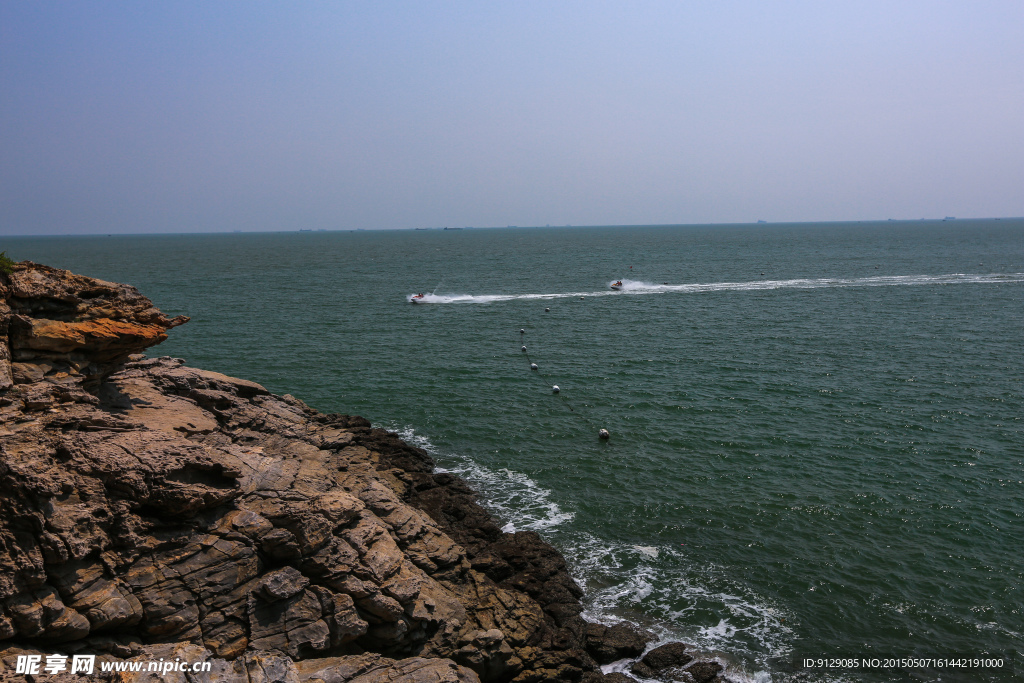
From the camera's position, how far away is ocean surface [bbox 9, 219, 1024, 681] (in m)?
21.1

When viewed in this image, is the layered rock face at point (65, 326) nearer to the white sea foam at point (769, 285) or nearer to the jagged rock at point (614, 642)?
the jagged rock at point (614, 642)

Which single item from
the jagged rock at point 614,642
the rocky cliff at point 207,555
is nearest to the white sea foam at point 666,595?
the jagged rock at point 614,642

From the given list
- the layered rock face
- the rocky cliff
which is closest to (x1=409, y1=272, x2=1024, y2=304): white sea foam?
A: the layered rock face

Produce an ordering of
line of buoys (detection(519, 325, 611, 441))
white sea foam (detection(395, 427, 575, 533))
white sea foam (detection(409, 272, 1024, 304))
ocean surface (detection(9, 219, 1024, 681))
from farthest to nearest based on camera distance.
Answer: white sea foam (detection(409, 272, 1024, 304))
line of buoys (detection(519, 325, 611, 441))
white sea foam (detection(395, 427, 575, 533))
ocean surface (detection(9, 219, 1024, 681))

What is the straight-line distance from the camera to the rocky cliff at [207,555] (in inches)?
541

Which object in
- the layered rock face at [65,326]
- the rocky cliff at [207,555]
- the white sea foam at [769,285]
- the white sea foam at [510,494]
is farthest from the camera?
the white sea foam at [769,285]

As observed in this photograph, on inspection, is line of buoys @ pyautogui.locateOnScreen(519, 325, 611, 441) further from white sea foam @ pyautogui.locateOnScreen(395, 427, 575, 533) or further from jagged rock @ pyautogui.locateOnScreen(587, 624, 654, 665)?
jagged rock @ pyautogui.locateOnScreen(587, 624, 654, 665)

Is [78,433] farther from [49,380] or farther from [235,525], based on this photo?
[235,525]

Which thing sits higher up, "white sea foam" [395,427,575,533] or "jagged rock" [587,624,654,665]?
"white sea foam" [395,427,575,533]

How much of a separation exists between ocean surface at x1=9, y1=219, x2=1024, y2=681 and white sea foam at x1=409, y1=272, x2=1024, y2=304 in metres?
4.23

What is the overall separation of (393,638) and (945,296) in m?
86.8

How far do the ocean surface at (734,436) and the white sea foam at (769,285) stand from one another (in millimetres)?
4232

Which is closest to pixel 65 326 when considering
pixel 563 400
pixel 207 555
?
pixel 207 555

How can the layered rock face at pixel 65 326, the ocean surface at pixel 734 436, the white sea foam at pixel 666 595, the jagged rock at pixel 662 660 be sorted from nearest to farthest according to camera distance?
the jagged rock at pixel 662 660 → the layered rock face at pixel 65 326 → the white sea foam at pixel 666 595 → the ocean surface at pixel 734 436
